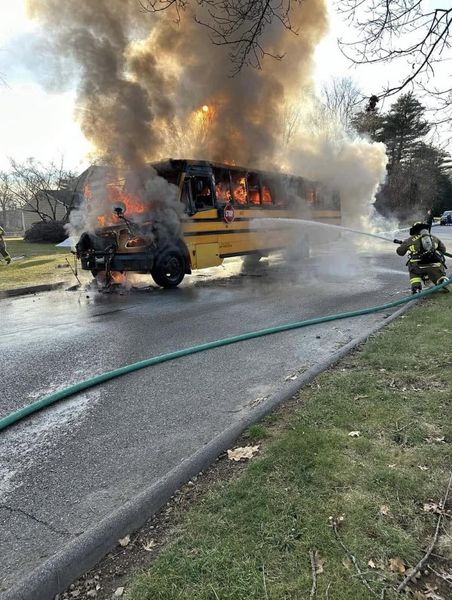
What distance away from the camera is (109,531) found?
Answer: 2025mm

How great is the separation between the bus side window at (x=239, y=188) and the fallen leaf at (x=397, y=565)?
31.3 feet

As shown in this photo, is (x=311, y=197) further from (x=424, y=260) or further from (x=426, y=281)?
(x=424, y=260)

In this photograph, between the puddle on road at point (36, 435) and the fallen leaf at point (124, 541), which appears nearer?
the fallen leaf at point (124, 541)

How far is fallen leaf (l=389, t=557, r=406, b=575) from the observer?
68.7 inches

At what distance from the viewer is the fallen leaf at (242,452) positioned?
2.65m

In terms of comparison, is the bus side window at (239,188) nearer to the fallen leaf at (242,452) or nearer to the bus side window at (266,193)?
the bus side window at (266,193)

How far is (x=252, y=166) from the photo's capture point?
1163cm

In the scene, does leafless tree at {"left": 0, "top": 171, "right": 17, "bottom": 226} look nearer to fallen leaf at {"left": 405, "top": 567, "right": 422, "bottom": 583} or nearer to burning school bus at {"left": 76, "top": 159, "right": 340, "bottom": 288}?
burning school bus at {"left": 76, "top": 159, "right": 340, "bottom": 288}

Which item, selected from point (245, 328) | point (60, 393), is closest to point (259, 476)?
point (60, 393)

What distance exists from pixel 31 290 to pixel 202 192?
172 inches

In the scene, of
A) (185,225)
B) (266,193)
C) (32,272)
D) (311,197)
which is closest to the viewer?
(185,225)

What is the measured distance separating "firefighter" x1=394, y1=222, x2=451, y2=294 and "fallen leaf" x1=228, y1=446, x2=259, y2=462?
5672 millimetres

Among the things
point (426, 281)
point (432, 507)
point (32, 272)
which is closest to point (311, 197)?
point (426, 281)

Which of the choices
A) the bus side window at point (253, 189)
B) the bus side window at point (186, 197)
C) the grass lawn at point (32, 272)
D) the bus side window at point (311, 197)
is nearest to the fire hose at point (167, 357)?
the bus side window at point (186, 197)
